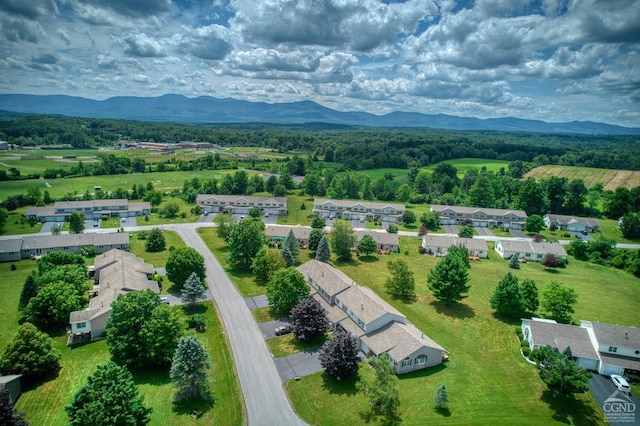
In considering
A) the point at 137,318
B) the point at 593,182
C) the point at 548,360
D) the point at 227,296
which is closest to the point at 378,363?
the point at 548,360

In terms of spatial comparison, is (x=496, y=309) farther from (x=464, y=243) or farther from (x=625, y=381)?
(x=464, y=243)

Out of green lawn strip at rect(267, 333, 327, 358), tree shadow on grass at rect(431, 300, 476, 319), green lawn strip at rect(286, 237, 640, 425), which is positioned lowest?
green lawn strip at rect(267, 333, 327, 358)

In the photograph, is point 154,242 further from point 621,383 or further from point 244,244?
point 621,383

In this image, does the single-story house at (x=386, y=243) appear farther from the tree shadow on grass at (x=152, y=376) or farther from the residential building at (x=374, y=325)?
the tree shadow on grass at (x=152, y=376)

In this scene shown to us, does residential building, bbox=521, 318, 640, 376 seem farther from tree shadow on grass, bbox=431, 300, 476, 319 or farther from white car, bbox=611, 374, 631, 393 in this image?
tree shadow on grass, bbox=431, 300, 476, 319

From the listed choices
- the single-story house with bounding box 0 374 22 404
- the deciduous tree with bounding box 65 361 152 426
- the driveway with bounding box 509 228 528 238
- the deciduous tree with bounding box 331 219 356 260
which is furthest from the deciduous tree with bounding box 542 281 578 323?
the single-story house with bounding box 0 374 22 404

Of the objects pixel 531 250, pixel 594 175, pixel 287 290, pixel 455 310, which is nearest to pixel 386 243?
pixel 455 310
